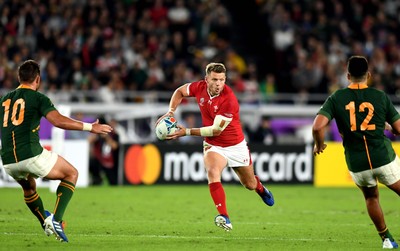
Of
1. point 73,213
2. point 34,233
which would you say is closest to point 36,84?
point 34,233

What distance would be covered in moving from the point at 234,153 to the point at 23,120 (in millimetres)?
3454

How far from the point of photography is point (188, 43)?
28.7m

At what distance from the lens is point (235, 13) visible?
32062mm

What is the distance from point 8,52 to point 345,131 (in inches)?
677

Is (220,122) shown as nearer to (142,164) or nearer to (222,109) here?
(222,109)

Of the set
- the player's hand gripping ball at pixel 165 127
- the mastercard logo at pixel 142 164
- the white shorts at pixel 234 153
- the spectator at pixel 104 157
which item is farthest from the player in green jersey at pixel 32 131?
the spectator at pixel 104 157

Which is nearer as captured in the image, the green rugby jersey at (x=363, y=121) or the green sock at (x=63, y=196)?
the green rugby jersey at (x=363, y=121)

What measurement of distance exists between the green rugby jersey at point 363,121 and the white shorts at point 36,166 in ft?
11.0

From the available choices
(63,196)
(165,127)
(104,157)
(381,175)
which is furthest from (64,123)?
(104,157)

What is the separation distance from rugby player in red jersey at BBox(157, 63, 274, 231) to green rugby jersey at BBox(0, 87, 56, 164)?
2307 millimetres

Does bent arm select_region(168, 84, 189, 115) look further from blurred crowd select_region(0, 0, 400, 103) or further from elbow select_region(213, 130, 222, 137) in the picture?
blurred crowd select_region(0, 0, 400, 103)

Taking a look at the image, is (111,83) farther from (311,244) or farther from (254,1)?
(311,244)

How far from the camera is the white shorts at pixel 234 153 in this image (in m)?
12.9

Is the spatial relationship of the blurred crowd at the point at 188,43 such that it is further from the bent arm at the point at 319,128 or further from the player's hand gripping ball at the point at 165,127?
the bent arm at the point at 319,128
